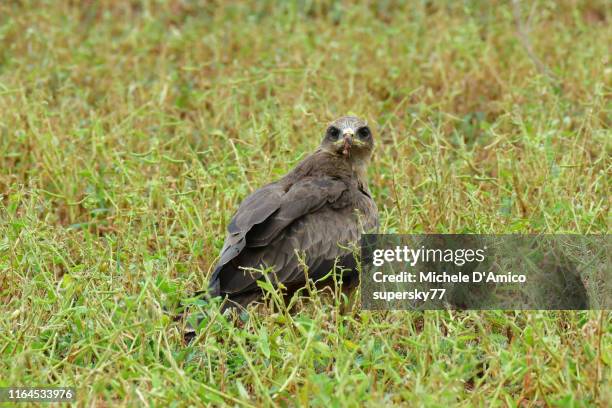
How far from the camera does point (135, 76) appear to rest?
870 centimetres

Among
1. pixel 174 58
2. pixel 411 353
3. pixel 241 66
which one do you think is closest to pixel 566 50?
pixel 241 66

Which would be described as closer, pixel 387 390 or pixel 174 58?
pixel 387 390

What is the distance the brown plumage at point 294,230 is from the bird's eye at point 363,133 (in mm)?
300

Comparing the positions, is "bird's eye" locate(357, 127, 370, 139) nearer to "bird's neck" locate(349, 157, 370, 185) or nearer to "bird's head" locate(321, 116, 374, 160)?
"bird's head" locate(321, 116, 374, 160)

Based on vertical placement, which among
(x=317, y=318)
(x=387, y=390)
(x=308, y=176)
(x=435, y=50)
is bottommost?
(x=387, y=390)

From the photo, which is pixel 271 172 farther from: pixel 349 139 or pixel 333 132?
pixel 349 139

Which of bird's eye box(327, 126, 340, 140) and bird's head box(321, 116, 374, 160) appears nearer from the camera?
bird's head box(321, 116, 374, 160)

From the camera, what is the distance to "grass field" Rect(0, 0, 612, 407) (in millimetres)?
4301

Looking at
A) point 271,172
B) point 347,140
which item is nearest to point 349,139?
point 347,140

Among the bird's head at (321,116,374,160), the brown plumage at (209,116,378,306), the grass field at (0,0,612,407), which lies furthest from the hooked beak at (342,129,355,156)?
the grass field at (0,0,612,407)

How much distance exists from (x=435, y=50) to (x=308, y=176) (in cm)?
343

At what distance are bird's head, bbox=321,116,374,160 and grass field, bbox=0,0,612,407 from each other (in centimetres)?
26

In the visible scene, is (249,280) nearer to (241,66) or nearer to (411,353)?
(411,353)

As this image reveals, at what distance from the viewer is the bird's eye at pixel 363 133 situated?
6062 mm
